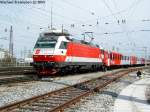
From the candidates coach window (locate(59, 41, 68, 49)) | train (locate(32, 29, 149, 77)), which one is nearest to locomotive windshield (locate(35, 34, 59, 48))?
train (locate(32, 29, 149, 77))

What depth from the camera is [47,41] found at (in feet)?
97.2

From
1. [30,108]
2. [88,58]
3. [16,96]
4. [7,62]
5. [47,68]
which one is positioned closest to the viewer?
[30,108]

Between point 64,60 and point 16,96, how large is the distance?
14.4 metres

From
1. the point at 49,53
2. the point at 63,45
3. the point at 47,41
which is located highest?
the point at 47,41

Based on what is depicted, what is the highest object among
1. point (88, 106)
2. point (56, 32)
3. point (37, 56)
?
point (56, 32)

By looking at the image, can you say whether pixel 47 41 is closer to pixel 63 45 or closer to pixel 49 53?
pixel 49 53

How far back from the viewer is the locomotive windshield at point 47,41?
96.4 ft

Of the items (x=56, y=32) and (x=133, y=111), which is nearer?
(x=133, y=111)

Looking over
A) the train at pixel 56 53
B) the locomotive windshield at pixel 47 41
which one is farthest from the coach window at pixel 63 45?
the locomotive windshield at pixel 47 41

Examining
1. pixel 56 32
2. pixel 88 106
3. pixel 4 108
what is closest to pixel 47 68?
pixel 56 32

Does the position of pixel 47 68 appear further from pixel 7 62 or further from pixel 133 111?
pixel 7 62

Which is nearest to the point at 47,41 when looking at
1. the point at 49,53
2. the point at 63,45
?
the point at 49,53

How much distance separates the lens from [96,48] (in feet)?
141

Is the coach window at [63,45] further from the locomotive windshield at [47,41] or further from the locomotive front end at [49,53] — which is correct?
the locomotive windshield at [47,41]
